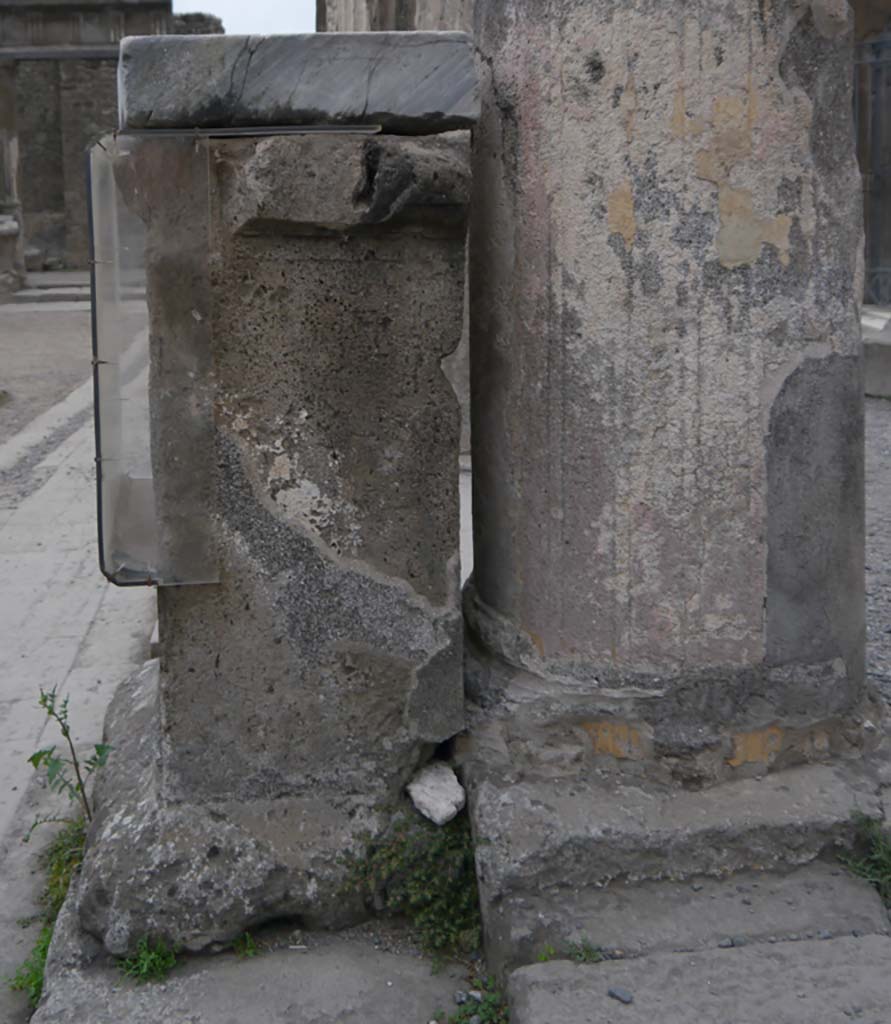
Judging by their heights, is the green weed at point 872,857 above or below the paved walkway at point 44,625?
above

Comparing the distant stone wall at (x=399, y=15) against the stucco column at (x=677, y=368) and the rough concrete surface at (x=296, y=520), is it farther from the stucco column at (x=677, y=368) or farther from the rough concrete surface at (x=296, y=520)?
the rough concrete surface at (x=296, y=520)

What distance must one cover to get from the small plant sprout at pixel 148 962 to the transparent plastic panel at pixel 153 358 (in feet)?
1.93

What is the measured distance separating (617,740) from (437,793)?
33 cm

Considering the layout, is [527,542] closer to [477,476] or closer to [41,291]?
[477,476]

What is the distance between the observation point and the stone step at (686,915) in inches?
76.1

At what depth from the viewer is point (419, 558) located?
2182mm

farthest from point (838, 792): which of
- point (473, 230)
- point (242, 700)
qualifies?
point (473, 230)

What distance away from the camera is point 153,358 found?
2.10 m

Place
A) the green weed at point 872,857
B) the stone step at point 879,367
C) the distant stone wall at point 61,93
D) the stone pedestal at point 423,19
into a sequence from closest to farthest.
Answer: the green weed at point 872,857
the stone pedestal at point 423,19
the stone step at point 879,367
the distant stone wall at point 61,93

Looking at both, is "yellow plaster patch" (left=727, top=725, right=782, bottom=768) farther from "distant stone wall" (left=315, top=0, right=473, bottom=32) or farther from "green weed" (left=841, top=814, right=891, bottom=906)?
"distant stone wall" (left=315, top=0, right=473, bottom=32)

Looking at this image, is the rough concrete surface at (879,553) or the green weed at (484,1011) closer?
the green weed at (484,1011)

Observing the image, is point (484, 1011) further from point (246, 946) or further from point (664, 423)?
point (664, 423)

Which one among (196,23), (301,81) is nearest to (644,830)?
(301,81)

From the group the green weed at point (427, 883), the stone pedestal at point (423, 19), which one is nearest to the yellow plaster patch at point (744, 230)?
the green weed at point (427, 883)
